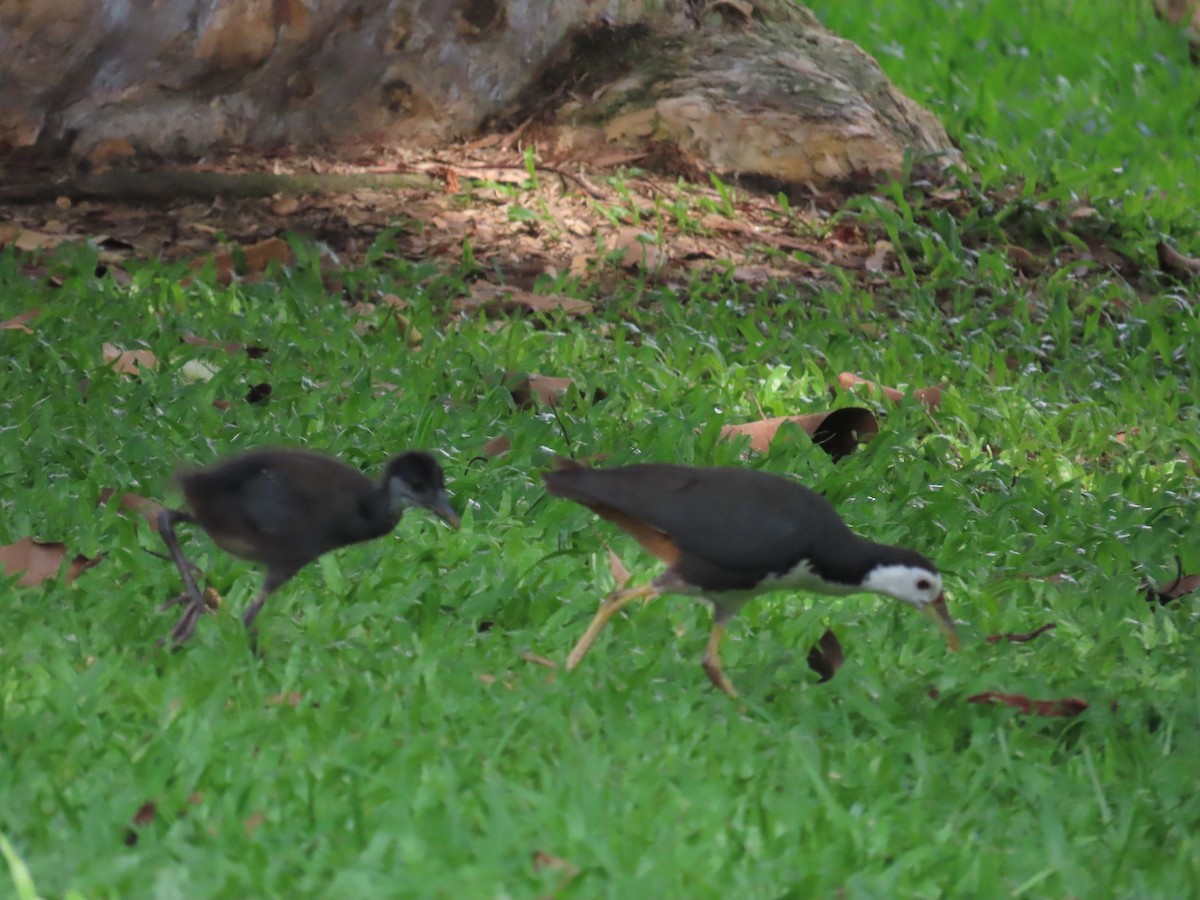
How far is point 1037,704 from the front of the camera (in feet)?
13.9

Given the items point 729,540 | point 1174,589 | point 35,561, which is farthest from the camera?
point 1174,589

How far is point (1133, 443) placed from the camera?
690 cm

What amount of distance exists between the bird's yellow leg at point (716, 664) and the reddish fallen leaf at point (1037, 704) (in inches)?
23.8

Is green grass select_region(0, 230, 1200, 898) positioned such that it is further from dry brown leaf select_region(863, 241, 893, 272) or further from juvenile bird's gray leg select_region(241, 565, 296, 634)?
dry brown leaf select_region(863, 241, 893, 272)

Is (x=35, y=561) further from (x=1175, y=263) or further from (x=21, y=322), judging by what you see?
(x=1175, y=263)

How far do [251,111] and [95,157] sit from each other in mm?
851

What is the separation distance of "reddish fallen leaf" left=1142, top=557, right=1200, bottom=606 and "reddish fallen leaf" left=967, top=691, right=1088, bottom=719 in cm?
117

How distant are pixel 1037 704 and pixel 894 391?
2832 millimetres

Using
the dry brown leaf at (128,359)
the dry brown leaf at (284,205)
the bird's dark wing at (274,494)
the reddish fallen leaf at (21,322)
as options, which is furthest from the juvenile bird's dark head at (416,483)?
the dry brown leaf at (284,205)

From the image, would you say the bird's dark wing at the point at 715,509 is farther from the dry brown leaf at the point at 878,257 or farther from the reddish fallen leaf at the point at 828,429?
the dry brown leaf at the point at 878,257

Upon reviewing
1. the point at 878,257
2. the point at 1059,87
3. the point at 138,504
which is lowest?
the point at 1059,87

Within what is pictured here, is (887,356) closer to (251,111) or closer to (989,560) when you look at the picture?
(989,560)

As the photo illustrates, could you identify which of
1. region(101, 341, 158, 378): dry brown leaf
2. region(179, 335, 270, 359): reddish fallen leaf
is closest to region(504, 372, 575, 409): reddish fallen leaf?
region(179, 335, 270, 359): reddish fallen leaf

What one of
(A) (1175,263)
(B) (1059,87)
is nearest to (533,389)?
(A) (1175,263)
